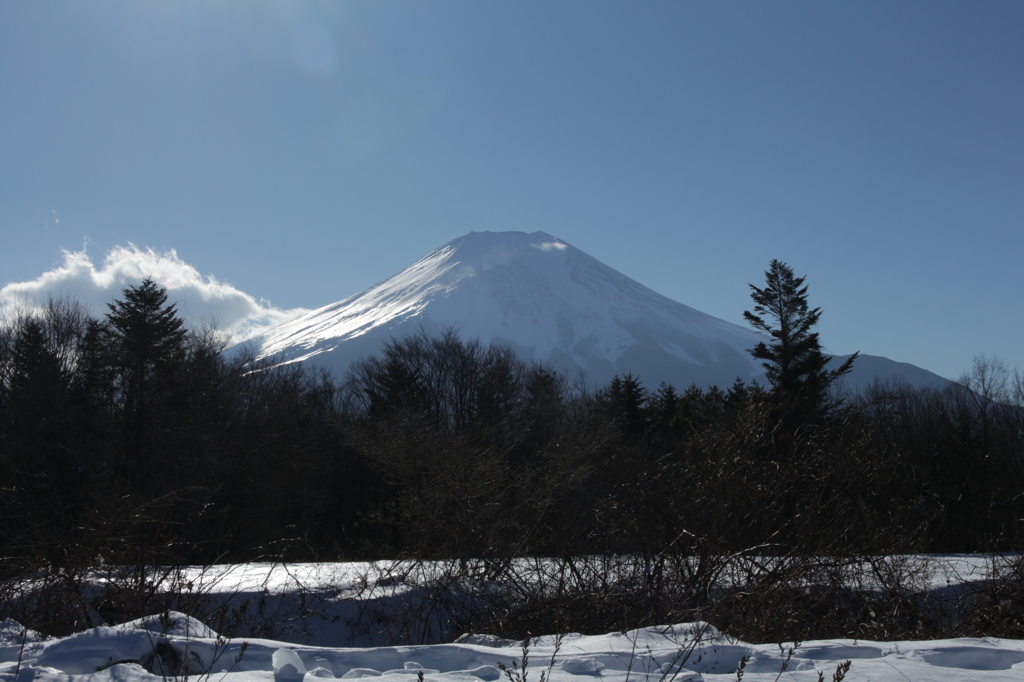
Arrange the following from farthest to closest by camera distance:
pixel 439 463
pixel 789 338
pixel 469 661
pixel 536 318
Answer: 1. pixel 536 318
2. pixel 789 338
3. pixel 439 463
4. pixel 469 661

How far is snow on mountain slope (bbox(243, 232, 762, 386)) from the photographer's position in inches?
5290

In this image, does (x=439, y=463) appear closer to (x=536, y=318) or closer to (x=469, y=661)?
(x=469, y=661)

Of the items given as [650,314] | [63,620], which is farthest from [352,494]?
[650,314]

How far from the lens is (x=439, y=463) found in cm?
1210

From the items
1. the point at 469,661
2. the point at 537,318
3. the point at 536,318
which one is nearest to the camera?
the point at 469,661

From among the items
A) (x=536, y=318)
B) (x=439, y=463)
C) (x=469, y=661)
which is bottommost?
(x=469, y=661)

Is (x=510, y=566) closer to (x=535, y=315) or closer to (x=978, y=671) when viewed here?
(x=978, y=671)

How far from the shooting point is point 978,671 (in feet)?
10.5

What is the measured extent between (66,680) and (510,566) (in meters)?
5.00

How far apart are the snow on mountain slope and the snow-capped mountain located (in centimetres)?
27

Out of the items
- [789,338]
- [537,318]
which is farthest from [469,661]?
[537,318]

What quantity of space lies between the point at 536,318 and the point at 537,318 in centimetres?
45

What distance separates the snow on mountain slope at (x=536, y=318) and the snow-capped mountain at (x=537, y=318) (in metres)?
0.27

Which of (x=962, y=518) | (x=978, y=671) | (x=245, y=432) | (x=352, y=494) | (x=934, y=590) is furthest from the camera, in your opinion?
(x=352, y=494)
